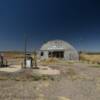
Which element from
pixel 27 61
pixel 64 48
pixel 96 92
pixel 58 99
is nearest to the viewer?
pixel 58 99

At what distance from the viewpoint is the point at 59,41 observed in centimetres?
5166

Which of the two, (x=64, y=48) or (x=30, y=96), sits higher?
(x=64, y=48)

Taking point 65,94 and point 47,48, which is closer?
point 65,94

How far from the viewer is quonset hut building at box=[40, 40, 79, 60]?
50.0 m

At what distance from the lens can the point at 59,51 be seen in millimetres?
51000

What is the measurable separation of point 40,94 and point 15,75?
7646 mm

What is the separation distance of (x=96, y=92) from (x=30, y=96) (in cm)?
354

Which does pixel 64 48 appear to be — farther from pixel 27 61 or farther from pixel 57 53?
pixel 27 61

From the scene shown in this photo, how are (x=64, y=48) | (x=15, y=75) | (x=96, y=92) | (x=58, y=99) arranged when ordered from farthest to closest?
1. (x=64, y=48)
2. (x=15, y=75)
3. (x=96, y=92)
4. (x=58, y=99)

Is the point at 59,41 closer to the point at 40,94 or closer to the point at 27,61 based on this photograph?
the point at 27,61

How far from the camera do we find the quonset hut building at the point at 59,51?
50.0 metres

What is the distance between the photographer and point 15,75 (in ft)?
58.9

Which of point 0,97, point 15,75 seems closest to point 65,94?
point 0,97

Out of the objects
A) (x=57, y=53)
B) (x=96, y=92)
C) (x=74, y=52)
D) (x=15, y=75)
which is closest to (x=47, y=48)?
(x=57, y=53)
